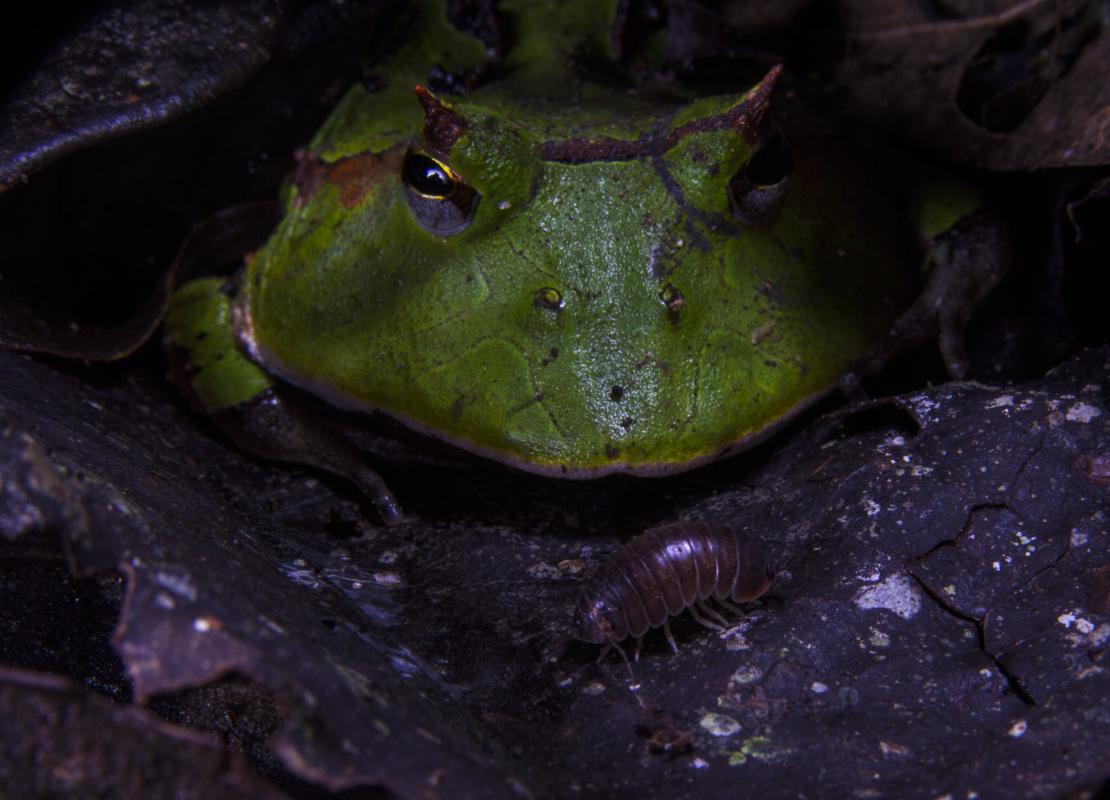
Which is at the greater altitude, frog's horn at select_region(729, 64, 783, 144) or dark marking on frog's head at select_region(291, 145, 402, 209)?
Result: frog's horn at select_region(729, 64, 783, 144)

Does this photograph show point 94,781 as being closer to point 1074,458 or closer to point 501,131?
point 501,131

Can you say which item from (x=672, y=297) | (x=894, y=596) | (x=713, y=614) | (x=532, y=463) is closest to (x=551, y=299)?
(x=672, y=297)

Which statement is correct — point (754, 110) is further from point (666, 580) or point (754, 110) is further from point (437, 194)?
point (666, 580)

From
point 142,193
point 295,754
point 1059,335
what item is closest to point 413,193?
point 142,193

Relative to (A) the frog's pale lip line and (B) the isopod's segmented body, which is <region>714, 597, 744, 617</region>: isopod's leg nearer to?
(B) the isopod's segmented body

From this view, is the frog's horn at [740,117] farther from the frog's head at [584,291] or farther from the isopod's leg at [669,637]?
the isopod's leg at [669,637]

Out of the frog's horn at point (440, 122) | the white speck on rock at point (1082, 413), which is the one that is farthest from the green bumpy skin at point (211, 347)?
the white speck on rock at point (1082, 413)

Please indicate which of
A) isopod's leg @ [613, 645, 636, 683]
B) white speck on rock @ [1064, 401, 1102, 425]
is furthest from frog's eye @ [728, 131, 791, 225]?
isopod's leg @ [613, 645, 636, 683]
